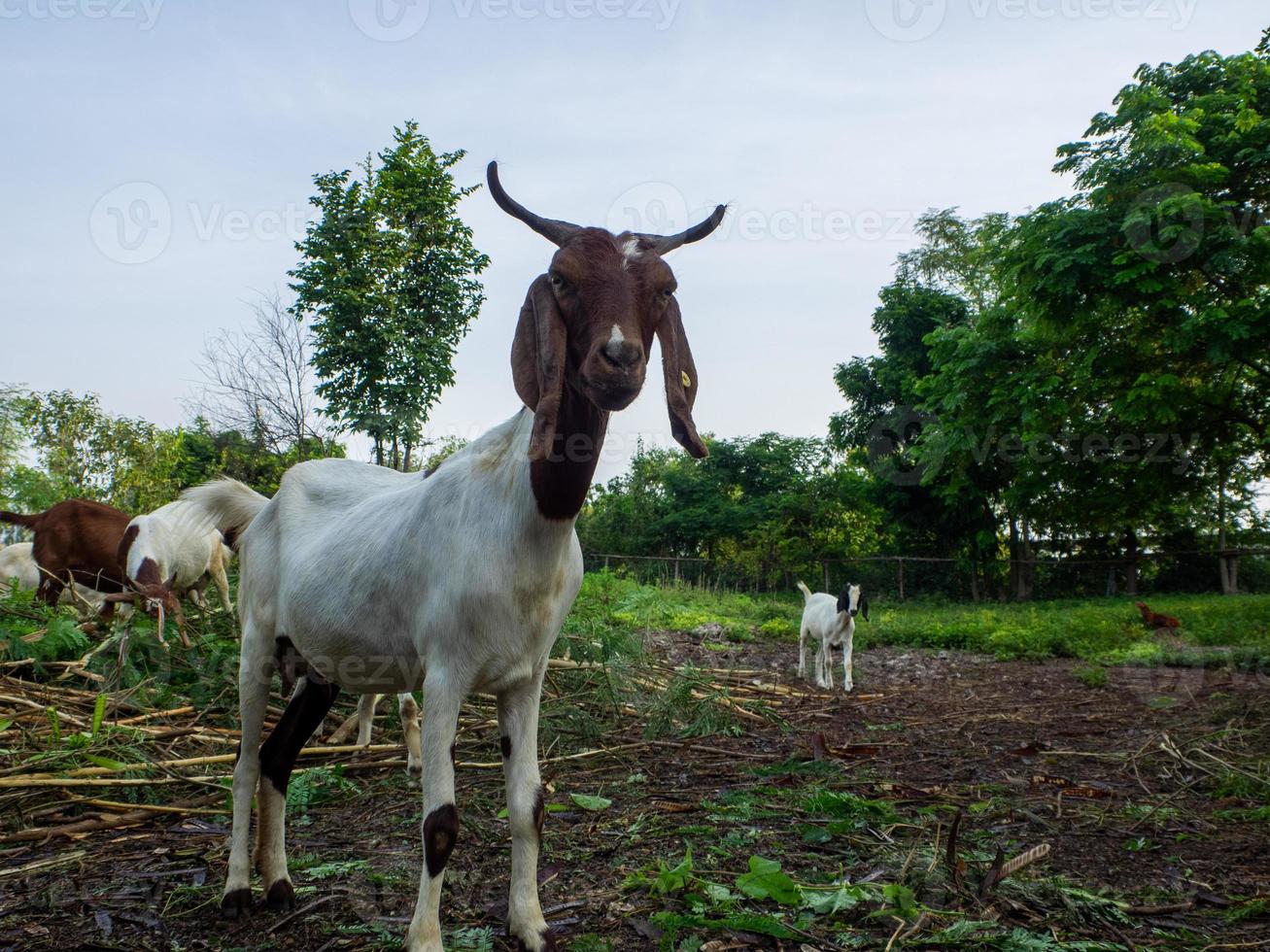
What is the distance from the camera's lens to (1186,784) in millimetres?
4941

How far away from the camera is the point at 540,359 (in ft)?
8.34

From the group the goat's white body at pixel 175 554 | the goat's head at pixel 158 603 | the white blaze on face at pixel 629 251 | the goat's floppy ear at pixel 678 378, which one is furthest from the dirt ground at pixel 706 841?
the goat's white body at pixel 175 554

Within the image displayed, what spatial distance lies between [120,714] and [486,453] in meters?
4.22

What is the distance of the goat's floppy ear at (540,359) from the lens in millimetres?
2418

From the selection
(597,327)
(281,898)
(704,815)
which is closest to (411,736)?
(281,898)

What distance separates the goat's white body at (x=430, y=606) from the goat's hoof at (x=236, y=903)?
19 mm

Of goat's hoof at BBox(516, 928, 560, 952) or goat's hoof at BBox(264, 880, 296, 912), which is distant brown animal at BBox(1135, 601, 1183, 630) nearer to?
goat's hoof at BBox(516, 928, 560, 952)

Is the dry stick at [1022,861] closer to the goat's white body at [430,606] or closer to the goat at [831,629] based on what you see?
the goat's white body at [430,606]

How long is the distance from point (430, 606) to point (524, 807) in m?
0.76

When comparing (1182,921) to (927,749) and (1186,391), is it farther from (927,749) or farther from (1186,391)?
(1186,391)

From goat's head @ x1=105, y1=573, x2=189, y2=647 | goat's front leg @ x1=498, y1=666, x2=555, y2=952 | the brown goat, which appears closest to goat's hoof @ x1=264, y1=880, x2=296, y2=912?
goat's front leg @ x1=498, y1=666, x2=555, y2=952

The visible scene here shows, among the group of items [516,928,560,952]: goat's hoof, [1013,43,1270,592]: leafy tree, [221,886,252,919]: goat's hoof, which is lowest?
[221,886,252,919]: goat's hoof

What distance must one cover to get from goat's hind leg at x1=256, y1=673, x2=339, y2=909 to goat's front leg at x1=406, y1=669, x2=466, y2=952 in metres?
0.97

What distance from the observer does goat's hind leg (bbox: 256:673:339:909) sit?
3.28 m
